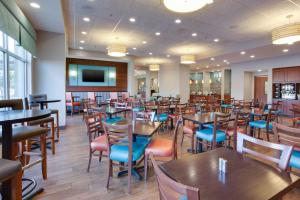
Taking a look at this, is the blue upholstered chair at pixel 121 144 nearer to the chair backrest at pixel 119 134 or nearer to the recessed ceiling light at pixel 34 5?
the chair backrest at pixel 119 134

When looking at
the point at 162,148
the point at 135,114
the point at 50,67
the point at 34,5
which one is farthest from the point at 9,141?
the point at 50,67

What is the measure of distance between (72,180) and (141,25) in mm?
4616

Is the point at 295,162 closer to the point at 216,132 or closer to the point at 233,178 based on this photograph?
the point at 216,132

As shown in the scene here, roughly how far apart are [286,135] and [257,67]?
992 cm

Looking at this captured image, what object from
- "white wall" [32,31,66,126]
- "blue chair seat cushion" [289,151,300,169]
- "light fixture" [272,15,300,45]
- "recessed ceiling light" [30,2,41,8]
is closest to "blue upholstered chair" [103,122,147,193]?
"blue chair seat cushion" [289,151,300,169]

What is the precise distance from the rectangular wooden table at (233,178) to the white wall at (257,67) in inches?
400

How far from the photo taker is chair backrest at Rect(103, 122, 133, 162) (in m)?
2.20

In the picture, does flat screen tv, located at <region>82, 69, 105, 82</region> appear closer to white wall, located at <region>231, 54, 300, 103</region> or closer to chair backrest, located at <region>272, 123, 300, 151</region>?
white wall, located at <region>231, 54, 300, 103</region>

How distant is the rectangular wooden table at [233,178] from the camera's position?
1.00 metres

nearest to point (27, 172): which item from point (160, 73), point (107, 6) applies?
point (107, 6)

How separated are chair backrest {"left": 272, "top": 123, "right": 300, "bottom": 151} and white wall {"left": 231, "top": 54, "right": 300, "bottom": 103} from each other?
8.80m

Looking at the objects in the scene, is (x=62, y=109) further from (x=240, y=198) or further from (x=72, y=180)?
(x=240, y=198)

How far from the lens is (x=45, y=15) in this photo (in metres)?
4.39

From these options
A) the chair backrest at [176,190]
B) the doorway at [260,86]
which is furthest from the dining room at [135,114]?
the doorway at [260,86]
